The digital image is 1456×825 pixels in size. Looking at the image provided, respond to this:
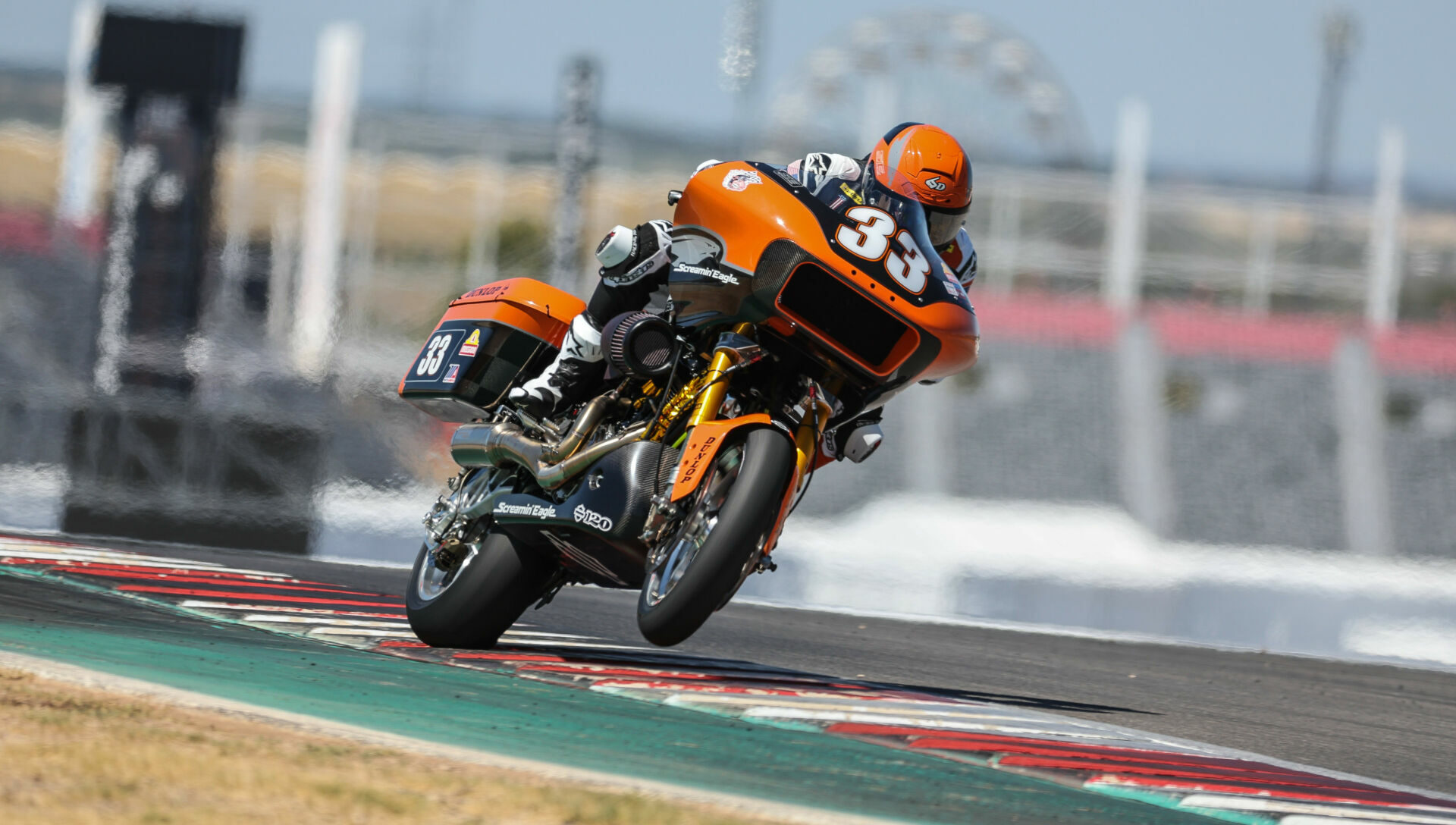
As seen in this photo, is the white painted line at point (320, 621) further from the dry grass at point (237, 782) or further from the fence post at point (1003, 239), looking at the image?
the fence post at point (1003, 239)

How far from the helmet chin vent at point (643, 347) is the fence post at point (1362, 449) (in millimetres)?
24130

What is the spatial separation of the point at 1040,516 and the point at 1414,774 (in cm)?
1722

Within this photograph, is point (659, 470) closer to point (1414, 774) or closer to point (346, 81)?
point (1414, 774)

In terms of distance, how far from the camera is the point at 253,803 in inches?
112

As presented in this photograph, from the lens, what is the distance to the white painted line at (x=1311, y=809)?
3.95 meters

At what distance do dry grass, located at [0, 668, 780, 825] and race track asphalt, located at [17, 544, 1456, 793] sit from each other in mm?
2799

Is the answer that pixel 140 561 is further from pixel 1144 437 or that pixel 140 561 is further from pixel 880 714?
pixel 1144 437

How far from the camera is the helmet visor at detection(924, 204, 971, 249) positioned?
5535 millimetres

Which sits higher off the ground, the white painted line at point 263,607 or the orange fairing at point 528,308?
the orange fairing at point 528,308

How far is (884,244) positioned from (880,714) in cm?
131

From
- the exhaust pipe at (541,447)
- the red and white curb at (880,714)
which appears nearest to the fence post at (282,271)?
the red and white curb at (880,714)

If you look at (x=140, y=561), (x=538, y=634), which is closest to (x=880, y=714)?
(x=538, y=634)

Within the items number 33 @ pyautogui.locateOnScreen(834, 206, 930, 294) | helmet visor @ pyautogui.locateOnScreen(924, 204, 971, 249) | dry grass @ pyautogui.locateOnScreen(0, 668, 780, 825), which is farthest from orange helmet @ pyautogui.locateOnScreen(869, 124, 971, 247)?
dry grass @ pyautogui.locateOnScreen(0, 668, 780, 825)

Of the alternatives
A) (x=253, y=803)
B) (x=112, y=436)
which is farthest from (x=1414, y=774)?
(x=112, y=436)
